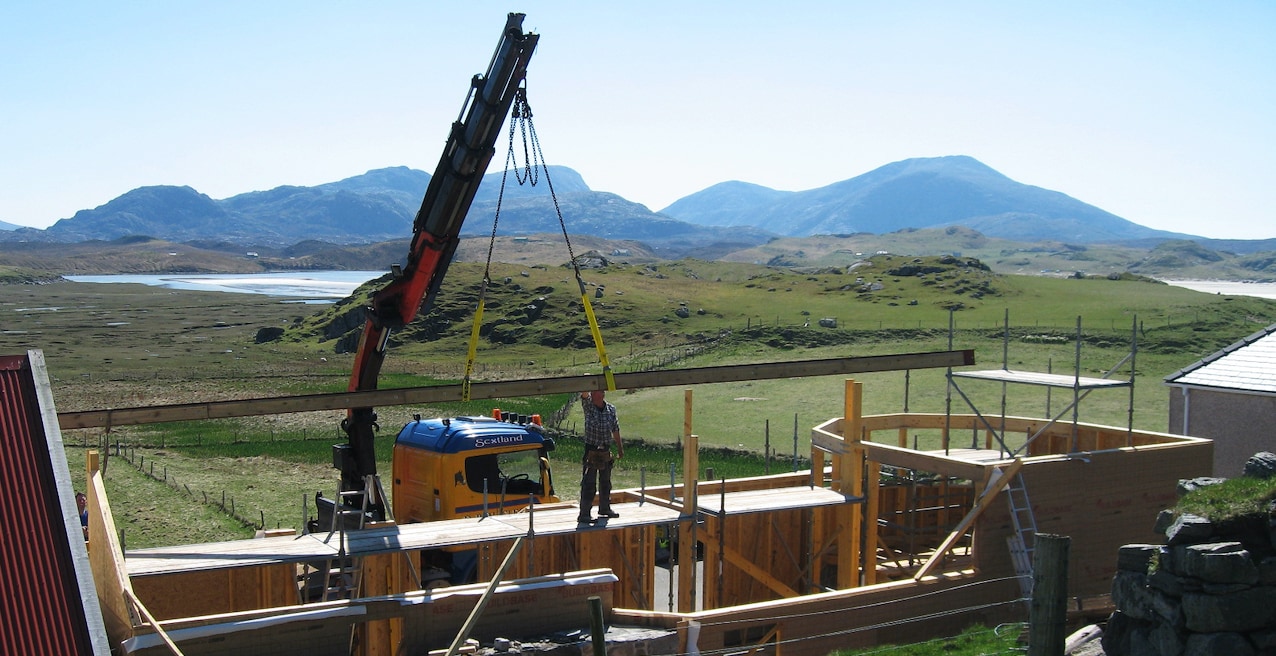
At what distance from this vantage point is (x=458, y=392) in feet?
47.9

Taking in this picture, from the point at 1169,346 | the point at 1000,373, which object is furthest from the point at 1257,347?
the point at 1169,346

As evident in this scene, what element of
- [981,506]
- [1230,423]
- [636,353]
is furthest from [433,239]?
[636,353]

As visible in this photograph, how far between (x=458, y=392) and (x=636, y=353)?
199 ft

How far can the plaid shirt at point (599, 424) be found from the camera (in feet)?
47.9

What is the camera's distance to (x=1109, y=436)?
2062cm

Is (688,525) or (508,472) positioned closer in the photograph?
(688,525)

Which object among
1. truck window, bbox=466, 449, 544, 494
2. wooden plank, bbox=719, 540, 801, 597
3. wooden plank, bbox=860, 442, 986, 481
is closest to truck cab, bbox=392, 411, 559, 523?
truck window, bbox=466, 449, 544, 494

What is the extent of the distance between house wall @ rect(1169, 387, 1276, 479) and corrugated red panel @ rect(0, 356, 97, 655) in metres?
23.0

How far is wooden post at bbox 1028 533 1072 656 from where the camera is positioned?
987 centimetres

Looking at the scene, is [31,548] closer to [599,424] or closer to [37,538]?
[37,538]

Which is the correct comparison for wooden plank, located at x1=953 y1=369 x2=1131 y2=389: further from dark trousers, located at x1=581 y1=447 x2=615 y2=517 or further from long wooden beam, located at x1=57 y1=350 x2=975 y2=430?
dark trousers, located at x1=581 y1=447 x2=615 y2=517

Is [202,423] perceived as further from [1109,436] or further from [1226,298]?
[1226,298]

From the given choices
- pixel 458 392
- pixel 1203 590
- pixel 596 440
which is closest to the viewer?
pixel 1203 590

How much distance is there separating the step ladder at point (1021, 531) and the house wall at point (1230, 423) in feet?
32.9
